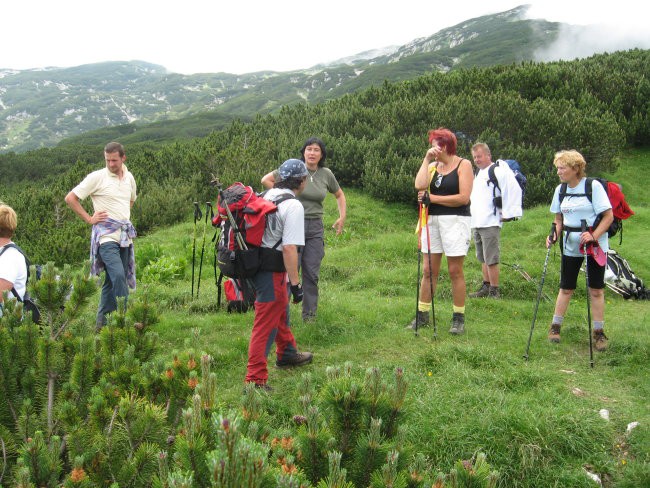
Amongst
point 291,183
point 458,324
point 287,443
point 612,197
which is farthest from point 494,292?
point 287,443

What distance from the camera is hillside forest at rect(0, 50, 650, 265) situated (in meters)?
16.2

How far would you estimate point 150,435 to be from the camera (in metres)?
2.41

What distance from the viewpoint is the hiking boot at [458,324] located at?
6598 mm

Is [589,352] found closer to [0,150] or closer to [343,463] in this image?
[343,463]

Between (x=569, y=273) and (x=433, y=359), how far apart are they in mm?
2057

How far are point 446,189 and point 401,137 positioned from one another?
12430 millimetres

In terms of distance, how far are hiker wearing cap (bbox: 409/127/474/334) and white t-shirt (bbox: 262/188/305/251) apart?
196 cm

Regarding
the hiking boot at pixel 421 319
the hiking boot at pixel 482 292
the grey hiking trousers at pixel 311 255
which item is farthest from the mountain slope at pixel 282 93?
the hiking boot at pixel 421 319

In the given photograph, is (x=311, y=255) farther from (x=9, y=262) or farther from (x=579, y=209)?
(x=9, y=262)

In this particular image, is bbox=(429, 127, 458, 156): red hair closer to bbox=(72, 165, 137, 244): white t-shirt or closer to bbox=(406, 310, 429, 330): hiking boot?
bbox=(406, 310, 429, 330): hiking boot

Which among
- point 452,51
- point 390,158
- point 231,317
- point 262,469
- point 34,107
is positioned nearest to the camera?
point 262,469

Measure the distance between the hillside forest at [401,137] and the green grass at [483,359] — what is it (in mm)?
5218

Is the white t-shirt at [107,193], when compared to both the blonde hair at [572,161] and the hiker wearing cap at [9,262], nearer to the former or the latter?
the hiker wearing cap at [9,262]

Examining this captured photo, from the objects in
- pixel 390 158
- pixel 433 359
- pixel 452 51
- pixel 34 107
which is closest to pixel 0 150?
pixel 34 107
